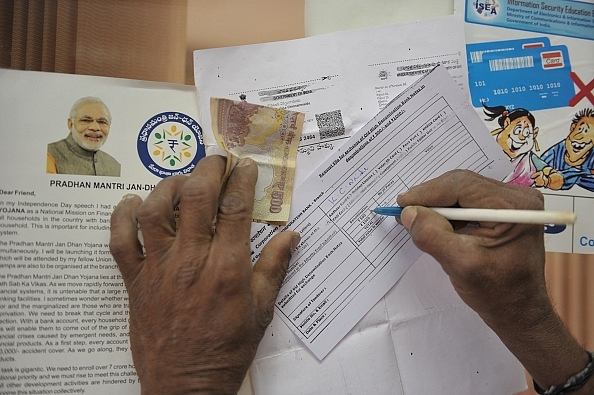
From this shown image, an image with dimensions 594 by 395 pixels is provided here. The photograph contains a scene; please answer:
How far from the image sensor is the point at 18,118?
52 cm

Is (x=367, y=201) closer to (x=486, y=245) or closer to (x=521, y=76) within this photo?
(x=486, y=245)

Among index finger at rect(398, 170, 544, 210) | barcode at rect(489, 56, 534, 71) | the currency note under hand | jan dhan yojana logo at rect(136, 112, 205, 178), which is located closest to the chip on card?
barcode at rect(489, 56, 534, 71)

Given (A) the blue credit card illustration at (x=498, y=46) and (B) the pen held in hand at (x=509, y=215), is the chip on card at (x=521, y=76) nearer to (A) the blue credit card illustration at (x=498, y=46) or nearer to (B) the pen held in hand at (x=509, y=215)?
(A) the blue credit card illustration at (x=498, y=46)

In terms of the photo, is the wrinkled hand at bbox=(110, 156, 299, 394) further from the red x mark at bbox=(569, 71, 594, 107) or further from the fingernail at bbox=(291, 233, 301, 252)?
the red x mark at bbox=(569, 71, 594, 107)

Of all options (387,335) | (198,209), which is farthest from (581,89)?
(198,209)

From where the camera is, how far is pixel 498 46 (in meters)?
0.61

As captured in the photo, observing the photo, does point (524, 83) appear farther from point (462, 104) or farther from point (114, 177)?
point (114, 177)

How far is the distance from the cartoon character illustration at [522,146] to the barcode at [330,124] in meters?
0.20

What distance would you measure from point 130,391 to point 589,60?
734mm

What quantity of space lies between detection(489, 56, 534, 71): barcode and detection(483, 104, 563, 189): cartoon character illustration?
0.05 meters

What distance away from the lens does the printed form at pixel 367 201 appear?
544 millimetres

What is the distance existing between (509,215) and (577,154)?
271 mm

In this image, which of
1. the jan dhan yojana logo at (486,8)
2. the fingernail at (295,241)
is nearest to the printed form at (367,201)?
the fingernail at (295,241)

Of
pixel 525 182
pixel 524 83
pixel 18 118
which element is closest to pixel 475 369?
pixel 525 182
